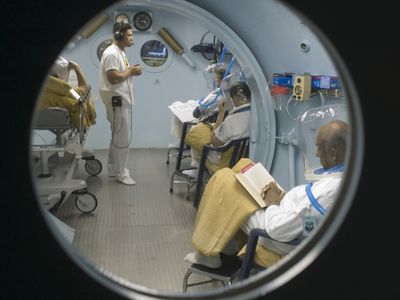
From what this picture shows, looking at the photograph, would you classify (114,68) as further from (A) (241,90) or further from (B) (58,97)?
(A) (241,90)

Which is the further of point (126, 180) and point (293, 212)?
point (126, 180)

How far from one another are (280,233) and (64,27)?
1353 millimetres

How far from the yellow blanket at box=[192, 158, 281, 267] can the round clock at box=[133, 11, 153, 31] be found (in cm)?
314

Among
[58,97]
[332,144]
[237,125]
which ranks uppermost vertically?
[58,97]

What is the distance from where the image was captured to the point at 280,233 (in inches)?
63.6

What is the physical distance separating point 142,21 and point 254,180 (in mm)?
3257

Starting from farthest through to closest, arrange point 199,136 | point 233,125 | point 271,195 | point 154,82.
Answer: point 154,82 < point 199,136 < point 233,125 < point 271,195

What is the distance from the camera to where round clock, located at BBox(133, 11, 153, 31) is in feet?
15.2

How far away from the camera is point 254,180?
194cm

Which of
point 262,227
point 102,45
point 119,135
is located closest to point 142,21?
point 102,45

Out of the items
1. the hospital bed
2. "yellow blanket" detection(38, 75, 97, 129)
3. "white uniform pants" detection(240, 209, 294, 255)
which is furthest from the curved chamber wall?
the hospital bed

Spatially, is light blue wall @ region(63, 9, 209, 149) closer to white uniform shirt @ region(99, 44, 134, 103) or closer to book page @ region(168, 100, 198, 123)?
book page @ region(168, 100, 198, 123)

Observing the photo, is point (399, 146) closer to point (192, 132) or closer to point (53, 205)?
point (53, 205)

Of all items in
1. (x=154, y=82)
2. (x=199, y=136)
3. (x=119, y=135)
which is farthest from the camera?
(x=154, y=82)
